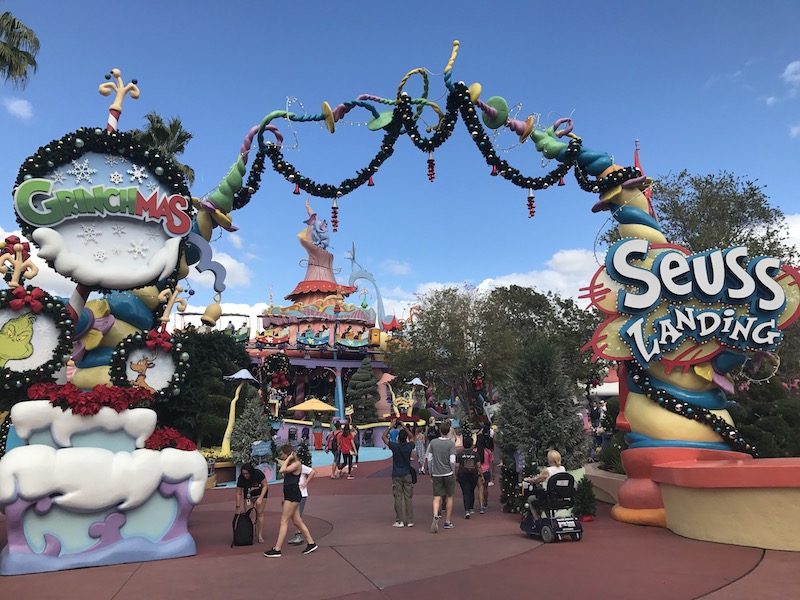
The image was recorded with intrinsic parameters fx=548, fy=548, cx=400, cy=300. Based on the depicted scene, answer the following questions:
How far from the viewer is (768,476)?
6.50 m

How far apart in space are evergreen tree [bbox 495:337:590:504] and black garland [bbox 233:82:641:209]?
10.2ft

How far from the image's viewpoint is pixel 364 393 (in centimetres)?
3375

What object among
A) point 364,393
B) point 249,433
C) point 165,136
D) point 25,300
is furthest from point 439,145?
point 364,393

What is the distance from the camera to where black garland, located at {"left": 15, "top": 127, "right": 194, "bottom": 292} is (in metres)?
7.77

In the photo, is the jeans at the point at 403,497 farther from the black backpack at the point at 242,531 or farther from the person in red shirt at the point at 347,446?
the person in red shirt at the point at 347,446

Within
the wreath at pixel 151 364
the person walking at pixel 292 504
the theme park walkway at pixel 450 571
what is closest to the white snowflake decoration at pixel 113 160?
the wreath at pixel 151 364

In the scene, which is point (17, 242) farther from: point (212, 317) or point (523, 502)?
point (523, 502)

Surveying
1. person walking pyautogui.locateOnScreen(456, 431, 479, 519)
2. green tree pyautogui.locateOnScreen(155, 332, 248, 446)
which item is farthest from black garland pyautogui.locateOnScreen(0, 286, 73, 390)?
person walking pyautogui.locateOnScreen(456, 431, 479, 519)

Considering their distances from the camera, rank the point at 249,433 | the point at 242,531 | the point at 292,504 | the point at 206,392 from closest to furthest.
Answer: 1. the point at 292,504
2. the point at 242,531
3. the point at 249,433
4. the point at 206,392

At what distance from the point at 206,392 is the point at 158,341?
692 centimetres

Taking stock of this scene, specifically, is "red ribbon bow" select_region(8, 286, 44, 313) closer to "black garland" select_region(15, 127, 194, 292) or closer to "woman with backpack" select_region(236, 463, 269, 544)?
"black garland" select_region(15, 127, 194, 292)

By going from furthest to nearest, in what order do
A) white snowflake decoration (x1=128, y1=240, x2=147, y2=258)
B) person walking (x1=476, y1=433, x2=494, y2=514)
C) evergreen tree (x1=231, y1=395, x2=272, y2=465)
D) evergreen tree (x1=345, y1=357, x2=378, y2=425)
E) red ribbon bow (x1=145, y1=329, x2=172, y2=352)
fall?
1. evergreen tree (x1=345, y1=357, x2=378, y2=425)
2. evergreen tree (x1=231, y1=395, x2=272, y2=465)
3. person walking (x1=476, y1=433, x2=494, y2=514)
4. white snowflake decoration (x1=128, y1=240, x2=147, y2=258)
5. red ribbon bow (x1=145, y1=329, x2=172, y2=352)

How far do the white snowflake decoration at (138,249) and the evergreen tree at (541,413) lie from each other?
6.52m

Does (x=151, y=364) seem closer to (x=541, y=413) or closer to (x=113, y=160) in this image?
(x=113, y=160)
